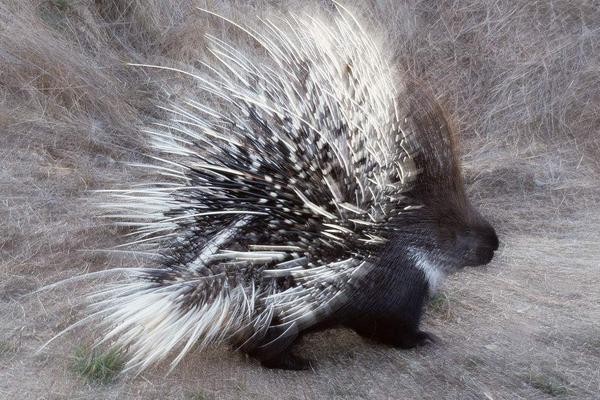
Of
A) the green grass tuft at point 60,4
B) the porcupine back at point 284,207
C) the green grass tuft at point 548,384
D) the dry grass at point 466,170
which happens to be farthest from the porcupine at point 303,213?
the green grass tuft at point 60,4

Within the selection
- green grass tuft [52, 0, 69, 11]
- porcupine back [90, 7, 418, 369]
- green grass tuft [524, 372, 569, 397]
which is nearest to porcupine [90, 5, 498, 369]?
porcupine back [90, 7, 418, 369]

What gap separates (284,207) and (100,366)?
0.73 metres

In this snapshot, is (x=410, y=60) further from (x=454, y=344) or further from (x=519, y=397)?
(x=519, y=397)

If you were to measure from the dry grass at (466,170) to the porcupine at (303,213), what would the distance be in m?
0.19

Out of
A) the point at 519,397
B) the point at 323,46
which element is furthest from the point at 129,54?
the point at 519,397

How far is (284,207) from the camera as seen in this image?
1852mm

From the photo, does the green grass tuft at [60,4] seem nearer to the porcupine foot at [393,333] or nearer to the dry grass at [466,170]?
the dry grass at [466,170]

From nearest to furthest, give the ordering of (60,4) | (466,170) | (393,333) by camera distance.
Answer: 1. (393,333)
2. (466,170)
3. (60,4)

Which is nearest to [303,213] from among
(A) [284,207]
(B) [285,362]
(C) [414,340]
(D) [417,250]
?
(A) [284,207]

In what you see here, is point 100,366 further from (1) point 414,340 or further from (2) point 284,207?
(1) point 414,340

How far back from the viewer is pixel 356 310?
6.55 feet

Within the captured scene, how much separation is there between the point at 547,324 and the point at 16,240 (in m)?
2.14

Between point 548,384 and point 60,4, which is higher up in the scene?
point 60,4

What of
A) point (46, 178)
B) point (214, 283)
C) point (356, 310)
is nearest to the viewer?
point (214, 283)
